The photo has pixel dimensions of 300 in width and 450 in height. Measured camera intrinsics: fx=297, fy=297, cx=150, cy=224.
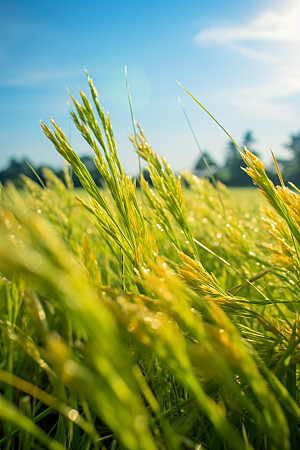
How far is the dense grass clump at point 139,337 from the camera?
0.59 ft

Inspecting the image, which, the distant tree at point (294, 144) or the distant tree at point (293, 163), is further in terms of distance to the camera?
the distant tree at point (294, 144)

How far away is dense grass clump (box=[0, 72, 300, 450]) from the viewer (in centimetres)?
18

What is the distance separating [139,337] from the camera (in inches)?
8.9

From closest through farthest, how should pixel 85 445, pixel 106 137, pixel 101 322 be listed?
pixel 101 322 → pixel 85 445 → pixel 106 137

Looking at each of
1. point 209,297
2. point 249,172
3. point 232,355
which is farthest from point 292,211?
point 232,355

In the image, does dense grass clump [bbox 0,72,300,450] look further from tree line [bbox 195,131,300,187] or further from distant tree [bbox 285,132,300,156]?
distant tree [bbox 285,132,300,156]

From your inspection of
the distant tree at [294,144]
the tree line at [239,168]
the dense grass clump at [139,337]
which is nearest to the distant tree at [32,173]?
the dense grass clump at [139,337]

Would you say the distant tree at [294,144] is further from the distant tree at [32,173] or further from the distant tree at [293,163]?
the distant tree at [32,173]

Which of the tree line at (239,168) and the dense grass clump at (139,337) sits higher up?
the dense grass clump at (139,337)

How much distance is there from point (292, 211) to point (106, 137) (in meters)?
→ 0.32

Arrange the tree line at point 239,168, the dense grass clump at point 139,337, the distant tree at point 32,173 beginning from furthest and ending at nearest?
1. the tree line at point 239,168
2. the distant tree at point 32,173
3. the dense grass clump at point 139,337

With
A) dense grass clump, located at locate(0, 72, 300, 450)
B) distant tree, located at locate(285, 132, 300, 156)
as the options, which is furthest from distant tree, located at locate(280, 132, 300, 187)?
dense grass clump, located at locate(0, 72, 300, 450)

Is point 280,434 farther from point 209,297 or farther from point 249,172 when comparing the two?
point 249,172

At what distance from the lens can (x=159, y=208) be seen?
557 mm
